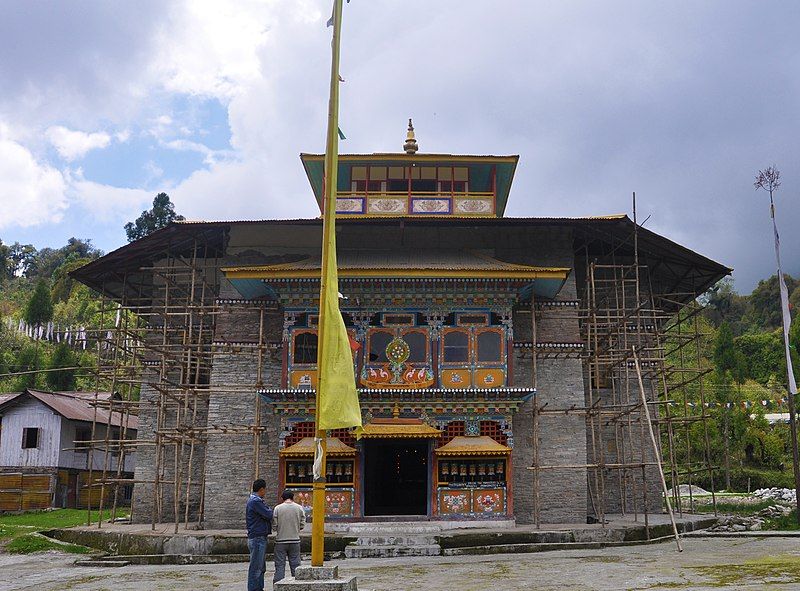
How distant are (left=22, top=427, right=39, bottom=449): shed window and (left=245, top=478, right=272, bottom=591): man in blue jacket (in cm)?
2705

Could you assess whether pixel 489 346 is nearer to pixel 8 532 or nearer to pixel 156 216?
pixel 8 532

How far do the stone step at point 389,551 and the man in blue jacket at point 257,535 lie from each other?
25.1 feet

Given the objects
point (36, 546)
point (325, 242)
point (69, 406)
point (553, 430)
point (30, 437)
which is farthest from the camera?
point (69, 406)

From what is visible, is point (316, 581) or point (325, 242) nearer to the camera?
point (316, 581)

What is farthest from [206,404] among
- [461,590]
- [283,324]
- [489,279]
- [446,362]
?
[461,590]

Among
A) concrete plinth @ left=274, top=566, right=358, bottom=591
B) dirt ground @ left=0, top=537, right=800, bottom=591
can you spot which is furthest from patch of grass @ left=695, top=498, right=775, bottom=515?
concrete plinth @ left=274, top=566, right=358, bottom=591

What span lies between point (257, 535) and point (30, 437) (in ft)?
90.1

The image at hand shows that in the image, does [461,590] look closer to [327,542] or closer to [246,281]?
[327,542]

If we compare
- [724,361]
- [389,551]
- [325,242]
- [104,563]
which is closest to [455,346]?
[389,551]

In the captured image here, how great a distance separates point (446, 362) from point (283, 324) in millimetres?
5283

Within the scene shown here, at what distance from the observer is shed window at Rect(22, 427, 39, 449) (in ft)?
117

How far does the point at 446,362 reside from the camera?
23.8 m

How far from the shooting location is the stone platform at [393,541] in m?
19.8

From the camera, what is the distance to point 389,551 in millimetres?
19562
